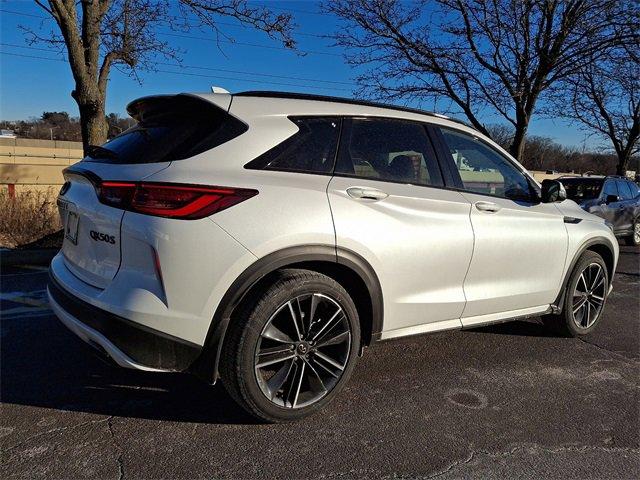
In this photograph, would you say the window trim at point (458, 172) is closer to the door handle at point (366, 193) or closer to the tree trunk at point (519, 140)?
the door handle at point (366, 193)

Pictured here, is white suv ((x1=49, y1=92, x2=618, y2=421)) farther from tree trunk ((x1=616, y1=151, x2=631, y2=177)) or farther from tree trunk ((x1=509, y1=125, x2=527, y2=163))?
tree trunk ((x1=616, y1=151, x2=631, y2=177))

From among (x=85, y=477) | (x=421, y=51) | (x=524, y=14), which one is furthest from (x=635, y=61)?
(x=85, y=477)

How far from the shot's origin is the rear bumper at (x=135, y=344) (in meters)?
2.58

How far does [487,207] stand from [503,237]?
0.87 feet

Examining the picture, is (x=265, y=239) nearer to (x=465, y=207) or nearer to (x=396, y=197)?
(x=396, y=197)

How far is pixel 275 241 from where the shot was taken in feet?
8.96

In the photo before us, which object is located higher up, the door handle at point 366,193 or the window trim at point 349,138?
the window trim at point 349,138

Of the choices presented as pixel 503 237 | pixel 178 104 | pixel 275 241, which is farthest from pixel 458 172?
pixel 178 104

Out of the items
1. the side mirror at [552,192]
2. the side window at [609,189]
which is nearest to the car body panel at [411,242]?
the side mirror at [552,192]

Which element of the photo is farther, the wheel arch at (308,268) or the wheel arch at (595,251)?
the wheel arch at (595,251)

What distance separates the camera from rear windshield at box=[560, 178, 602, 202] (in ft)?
35.1

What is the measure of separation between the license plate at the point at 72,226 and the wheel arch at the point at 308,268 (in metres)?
1.07

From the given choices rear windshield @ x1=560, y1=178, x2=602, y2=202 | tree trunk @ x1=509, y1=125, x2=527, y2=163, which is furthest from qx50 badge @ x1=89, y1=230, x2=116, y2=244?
tree trunk @ x1=509, y1=125, x2=527, y2=163

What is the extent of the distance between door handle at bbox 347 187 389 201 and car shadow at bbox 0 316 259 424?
143cm
